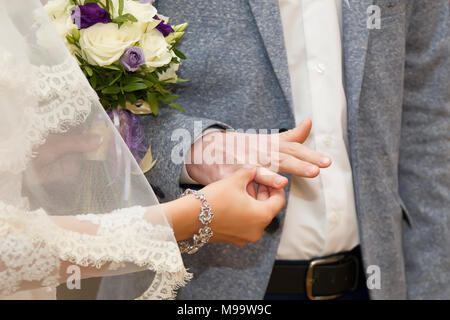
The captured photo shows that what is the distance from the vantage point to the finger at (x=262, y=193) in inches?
37.2

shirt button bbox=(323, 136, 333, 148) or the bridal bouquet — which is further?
shirt button bbox=(323, 136, 333, 148)

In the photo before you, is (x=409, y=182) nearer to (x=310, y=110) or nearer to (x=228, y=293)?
(x=310, y=110)

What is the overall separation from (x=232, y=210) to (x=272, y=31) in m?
0.39

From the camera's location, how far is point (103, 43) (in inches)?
33.7

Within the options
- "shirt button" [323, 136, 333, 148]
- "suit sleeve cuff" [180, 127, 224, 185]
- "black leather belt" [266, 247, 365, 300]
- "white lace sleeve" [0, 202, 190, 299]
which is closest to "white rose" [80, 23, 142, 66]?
"suit sleeve cuff" [180, 127, 224, 185]

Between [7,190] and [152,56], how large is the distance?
38 centimetres

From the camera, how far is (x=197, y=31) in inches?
39.8

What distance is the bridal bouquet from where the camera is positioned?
853 millimetres

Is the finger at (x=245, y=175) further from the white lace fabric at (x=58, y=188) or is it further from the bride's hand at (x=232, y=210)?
the white lace fabric at (x=58, y=188)

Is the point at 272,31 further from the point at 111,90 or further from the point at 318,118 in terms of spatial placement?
the point at 111,90

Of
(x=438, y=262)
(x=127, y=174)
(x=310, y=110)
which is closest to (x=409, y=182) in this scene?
(x=438, y=262)

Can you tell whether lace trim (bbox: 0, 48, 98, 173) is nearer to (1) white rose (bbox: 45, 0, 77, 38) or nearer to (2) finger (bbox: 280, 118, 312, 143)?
(1) white rose (bbox: 45, 0, 77, 38)

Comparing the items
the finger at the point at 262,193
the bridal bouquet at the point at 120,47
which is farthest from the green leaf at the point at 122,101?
the finger at the point at 262,193

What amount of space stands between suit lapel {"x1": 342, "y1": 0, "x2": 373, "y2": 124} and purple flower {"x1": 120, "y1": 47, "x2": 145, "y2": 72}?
46 centimetres
